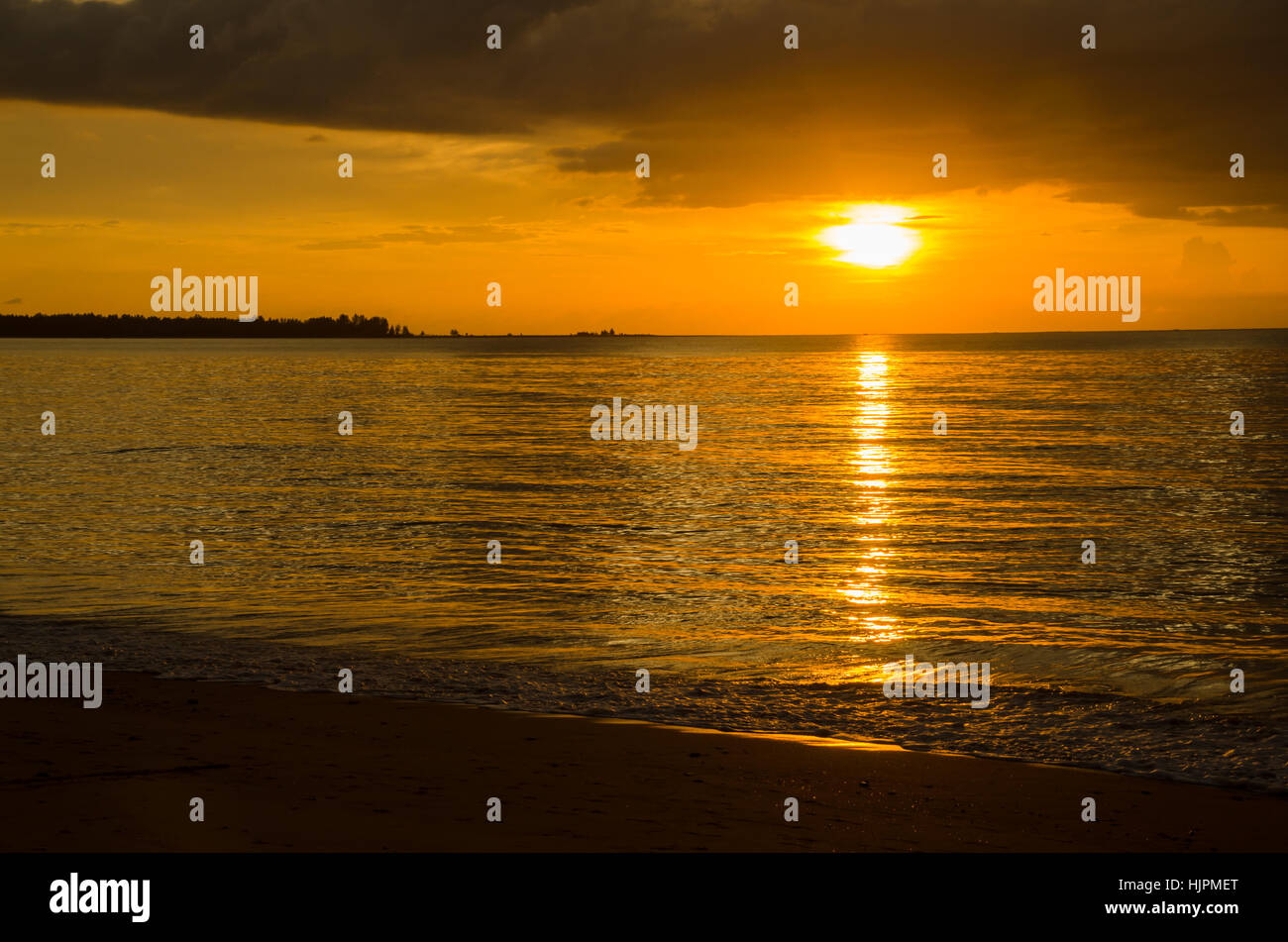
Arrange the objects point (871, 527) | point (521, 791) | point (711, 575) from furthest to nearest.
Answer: point (871, 527)
point (711, 575)
point (521, 791)

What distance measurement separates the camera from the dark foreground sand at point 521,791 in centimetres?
888

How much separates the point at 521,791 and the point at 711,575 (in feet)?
45.4

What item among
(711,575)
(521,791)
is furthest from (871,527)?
(521,791)

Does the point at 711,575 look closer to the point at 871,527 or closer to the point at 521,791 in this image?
the point at 871,527

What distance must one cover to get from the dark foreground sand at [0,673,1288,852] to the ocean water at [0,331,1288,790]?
1231 millimetres

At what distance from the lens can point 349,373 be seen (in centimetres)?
15175

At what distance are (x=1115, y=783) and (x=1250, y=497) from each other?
3034cm

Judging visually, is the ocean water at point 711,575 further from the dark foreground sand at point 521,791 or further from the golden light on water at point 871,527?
the dark foreground sand at point 521,791

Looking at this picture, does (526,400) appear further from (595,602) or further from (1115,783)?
(1115,783)

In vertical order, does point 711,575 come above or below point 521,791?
above

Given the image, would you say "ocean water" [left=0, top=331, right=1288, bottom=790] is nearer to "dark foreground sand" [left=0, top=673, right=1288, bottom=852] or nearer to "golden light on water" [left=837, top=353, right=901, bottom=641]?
"golden light on water" [left=837, top=353, right=901, bottom=641]

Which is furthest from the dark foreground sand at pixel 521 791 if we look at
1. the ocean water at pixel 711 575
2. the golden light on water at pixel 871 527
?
the golden light on water at pixel 871 527

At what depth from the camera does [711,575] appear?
23625mm

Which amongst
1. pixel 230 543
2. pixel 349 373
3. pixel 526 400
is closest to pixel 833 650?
pixel 230 543
